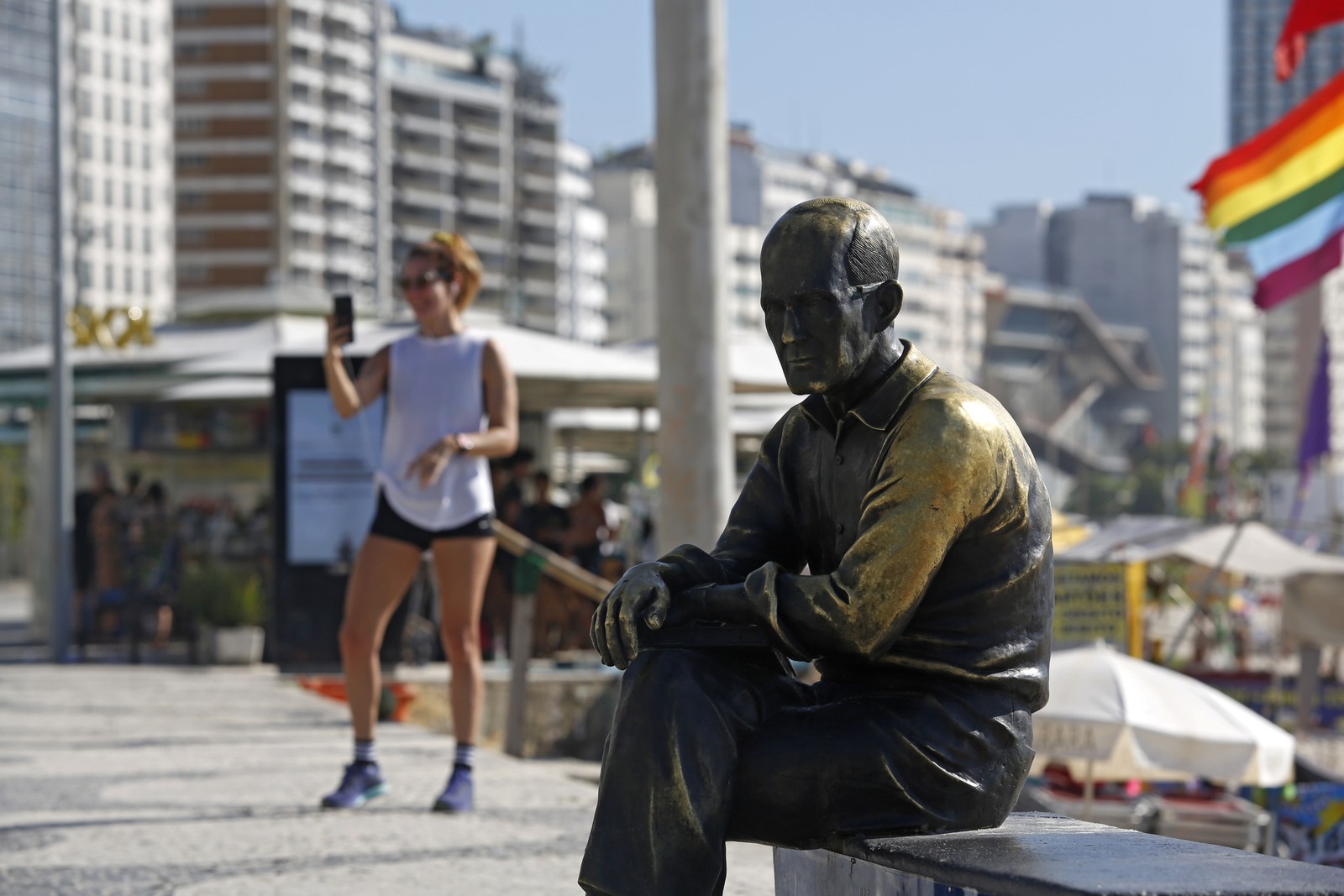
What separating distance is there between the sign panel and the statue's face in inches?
471

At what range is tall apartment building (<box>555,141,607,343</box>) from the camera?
15288 cm

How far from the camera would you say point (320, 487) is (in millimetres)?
15117

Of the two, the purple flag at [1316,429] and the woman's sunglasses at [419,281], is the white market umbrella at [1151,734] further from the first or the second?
the purple flag at [1316,429]

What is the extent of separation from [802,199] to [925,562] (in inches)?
6705

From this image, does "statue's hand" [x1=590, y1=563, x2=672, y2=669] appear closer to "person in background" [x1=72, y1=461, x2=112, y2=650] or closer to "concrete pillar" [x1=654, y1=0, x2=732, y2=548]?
"concrete pillar" [x1=654, y1=0, x2=732, y2=548]

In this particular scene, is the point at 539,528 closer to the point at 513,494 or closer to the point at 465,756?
the point at 513,494

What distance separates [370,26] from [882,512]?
13641 centimetres

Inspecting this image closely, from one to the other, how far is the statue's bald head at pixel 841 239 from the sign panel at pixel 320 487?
11.9 metres

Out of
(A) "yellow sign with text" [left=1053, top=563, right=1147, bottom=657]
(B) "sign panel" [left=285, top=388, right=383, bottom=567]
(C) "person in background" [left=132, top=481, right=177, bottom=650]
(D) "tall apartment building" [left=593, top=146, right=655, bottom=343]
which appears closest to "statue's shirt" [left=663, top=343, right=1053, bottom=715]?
(A) "yellow sign with text" [left=1053, top=563, right=1147, bottom=657]

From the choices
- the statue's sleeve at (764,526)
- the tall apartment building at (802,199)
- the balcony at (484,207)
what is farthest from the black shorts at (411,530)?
the balcony at (484,207)

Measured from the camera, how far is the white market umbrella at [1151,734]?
1020cm

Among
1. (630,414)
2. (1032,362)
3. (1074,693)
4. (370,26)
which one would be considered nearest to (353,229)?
(370,26)

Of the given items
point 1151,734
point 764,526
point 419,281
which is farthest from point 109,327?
point 764,526

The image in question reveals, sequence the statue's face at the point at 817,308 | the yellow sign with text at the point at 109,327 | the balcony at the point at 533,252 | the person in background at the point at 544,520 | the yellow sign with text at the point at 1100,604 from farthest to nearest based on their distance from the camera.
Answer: the balcony at the point at 533,252 → the yellow sign with text at the point at 109,327 → the person in background at the point at 544,520 → the yellow sign with text at the point at 1100,604 → the statue's face at the point at 817,308
